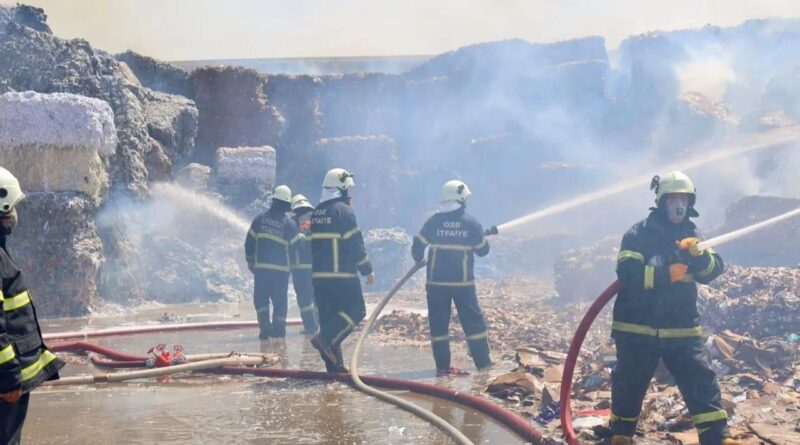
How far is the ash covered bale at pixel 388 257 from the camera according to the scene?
19.8 metres

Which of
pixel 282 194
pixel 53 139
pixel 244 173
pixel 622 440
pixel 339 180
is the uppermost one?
pixel 244 173

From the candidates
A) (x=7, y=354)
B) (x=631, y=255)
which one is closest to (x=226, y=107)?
(x=631, y=255)

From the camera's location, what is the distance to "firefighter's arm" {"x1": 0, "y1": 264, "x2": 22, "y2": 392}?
137 inches

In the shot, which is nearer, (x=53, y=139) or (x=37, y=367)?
(x=37, y=367)

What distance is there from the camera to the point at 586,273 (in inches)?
566

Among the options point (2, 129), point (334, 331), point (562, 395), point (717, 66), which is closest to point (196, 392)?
point (334, 331)

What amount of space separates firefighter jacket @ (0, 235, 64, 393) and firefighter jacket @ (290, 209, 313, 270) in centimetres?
679

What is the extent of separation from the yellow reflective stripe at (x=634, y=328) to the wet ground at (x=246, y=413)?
0.96 meters

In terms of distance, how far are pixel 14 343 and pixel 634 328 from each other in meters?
3.33

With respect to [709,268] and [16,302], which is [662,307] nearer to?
[709,268]

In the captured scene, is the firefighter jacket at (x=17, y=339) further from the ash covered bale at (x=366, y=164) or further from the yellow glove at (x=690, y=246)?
the ash covered bale at (x=366, y=164)

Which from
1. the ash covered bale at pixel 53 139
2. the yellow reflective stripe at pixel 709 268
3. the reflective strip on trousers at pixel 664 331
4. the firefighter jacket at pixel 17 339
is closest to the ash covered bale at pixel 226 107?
the ash covered bale at pixel 53 139

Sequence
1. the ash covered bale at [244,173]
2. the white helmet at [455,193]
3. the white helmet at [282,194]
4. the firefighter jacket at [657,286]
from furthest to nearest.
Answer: the ash covered bale at [244,173], the white helmet at [282,194], the white helmet at [455,193], the firefighter jacket at [657,286]

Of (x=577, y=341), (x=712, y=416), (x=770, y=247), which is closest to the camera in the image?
(x=712, y=416)
